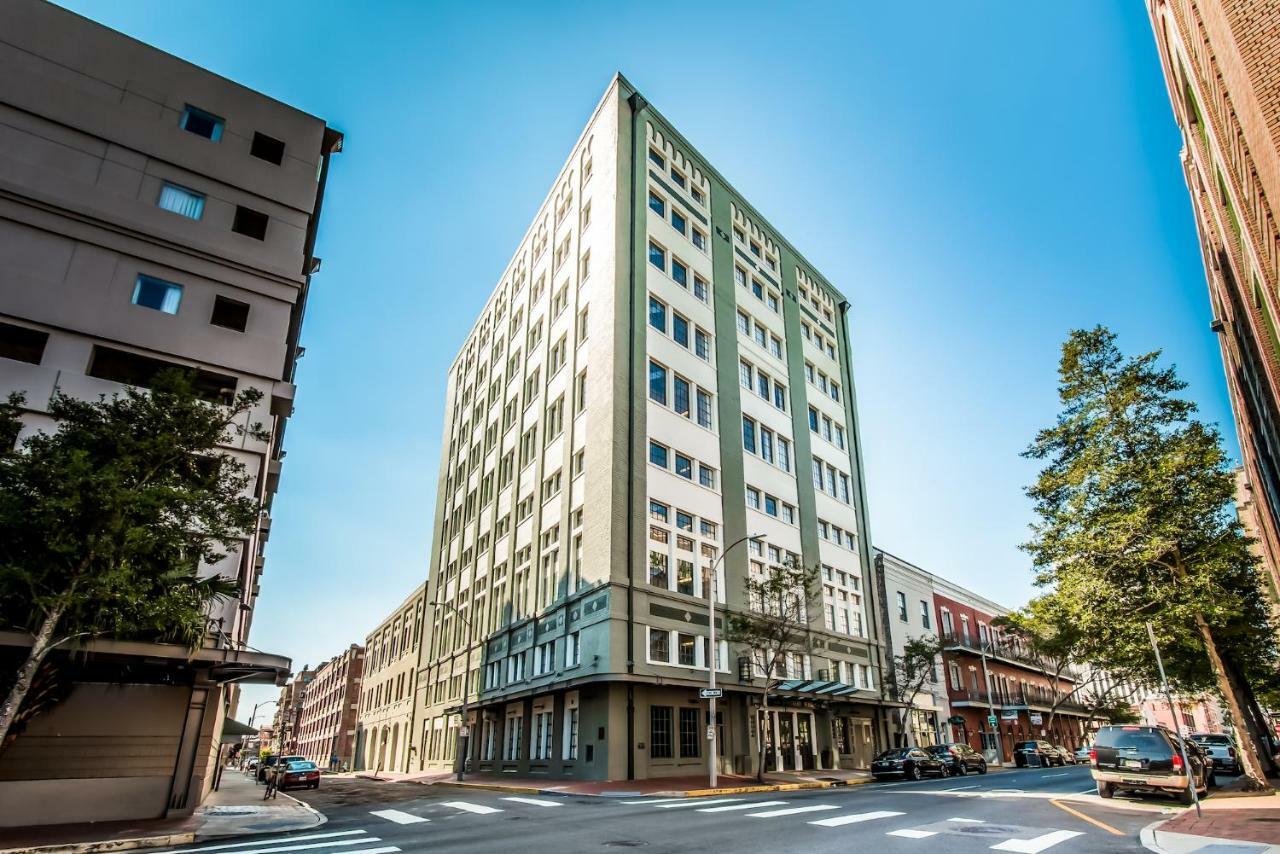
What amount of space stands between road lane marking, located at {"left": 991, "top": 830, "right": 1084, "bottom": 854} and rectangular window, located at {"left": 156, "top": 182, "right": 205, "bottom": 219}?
89.5 feet

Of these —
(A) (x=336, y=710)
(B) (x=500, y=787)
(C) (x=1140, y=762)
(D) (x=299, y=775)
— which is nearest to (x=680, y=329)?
(B) (x=500, y=787)

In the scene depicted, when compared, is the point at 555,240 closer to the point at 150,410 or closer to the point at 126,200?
the point at 126,200

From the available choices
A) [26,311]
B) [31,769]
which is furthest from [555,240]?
[31,769]

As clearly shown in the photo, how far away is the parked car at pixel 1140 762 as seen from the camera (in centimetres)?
1659

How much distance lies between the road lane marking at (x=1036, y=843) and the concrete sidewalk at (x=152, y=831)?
1322 cm

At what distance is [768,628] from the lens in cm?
2881

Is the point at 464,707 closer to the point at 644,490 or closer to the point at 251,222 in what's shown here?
the point at 644,490

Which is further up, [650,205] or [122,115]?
[650,205]

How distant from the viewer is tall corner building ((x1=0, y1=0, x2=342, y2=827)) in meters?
16.5

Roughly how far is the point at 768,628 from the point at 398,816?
16971 mm

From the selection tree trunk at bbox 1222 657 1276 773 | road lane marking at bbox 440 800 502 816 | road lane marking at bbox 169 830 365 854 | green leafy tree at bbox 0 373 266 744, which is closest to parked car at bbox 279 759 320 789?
road lane marking at bbox 440 800 502 816

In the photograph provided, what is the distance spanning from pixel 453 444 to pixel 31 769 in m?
43.4

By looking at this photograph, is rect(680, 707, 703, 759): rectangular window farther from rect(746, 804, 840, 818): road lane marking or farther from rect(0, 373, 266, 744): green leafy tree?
rect(0, 373, 266, 744): green leafy tree

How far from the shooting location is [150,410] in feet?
49.5
